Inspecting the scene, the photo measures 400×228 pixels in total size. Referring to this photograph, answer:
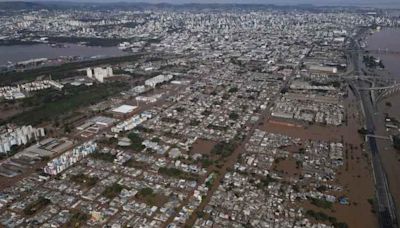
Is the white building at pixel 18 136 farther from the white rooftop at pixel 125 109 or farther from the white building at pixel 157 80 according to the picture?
the white building at pixel 157 80

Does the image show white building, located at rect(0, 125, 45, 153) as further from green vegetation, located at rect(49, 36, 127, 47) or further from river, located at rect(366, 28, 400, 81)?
green vegetation, located at rect(49, 36, 127, 47)

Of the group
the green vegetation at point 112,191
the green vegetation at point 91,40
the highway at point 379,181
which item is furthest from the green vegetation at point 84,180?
the green vegetation at point 91,40

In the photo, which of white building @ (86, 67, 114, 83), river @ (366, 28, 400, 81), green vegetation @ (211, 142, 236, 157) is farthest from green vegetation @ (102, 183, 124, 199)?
river @ (366, 28, 400, 81)

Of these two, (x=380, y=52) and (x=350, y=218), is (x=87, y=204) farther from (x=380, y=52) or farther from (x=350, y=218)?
(x=380, y=52)

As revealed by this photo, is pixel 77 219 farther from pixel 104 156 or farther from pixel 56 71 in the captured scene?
pixel 56 71

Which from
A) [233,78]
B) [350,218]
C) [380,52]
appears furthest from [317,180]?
[380,52]

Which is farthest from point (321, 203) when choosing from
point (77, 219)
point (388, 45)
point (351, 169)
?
point (388, 45)

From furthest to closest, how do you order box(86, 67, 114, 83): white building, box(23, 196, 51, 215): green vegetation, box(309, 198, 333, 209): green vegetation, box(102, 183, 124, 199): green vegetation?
box(86, 67, 114, 83): white building < box(102, 183, 124, 199): green vegetation < box(309, 198, 333, 209): green vegetation < box(23, 196, 51, 215): green vegetation

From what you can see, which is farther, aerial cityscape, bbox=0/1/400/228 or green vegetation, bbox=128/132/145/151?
green vegetation, bbox=128/132/145/151
